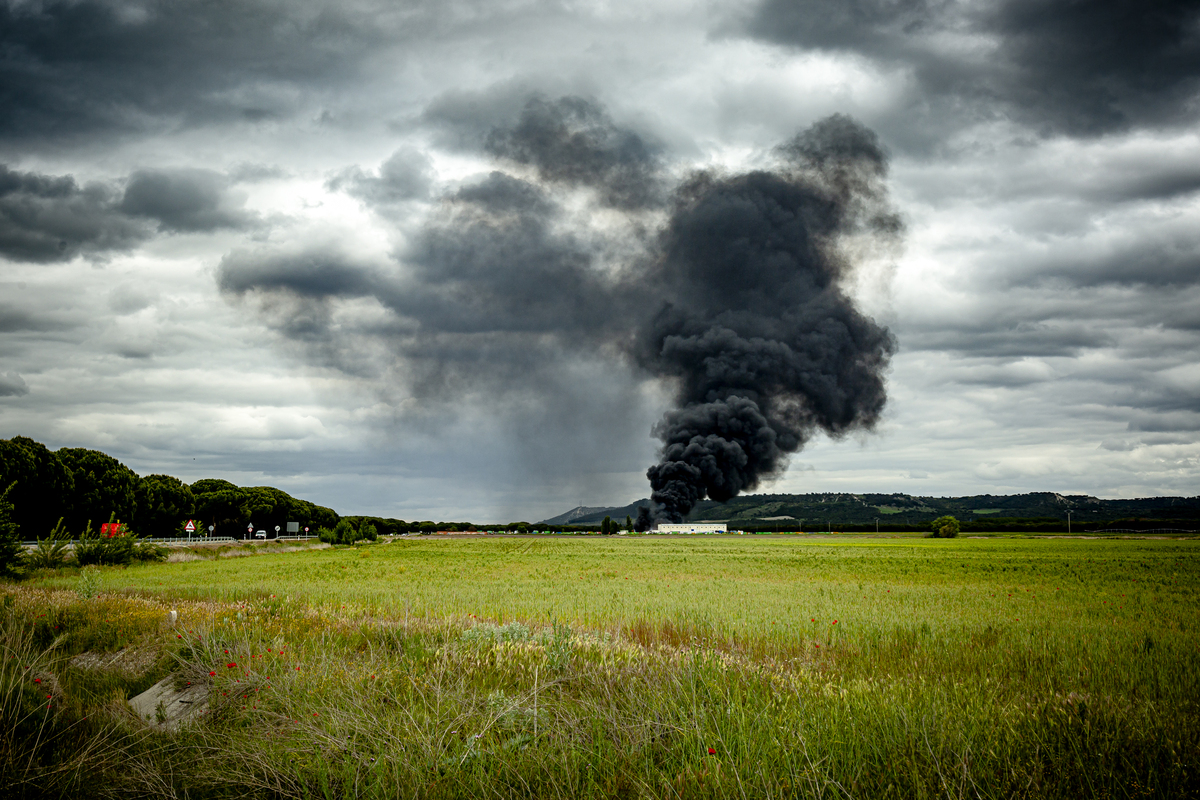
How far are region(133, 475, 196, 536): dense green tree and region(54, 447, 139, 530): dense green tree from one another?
198 inches

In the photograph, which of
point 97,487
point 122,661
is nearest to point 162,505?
point 97,487

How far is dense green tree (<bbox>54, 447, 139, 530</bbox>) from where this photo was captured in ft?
257

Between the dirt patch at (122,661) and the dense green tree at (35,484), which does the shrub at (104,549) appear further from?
the dense green tree at (35,484)

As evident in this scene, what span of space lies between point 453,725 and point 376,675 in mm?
2318

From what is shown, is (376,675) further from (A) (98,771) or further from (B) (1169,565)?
(B) (1169,565)

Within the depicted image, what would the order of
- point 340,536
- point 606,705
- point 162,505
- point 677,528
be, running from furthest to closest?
point 677,528, point 162,505, point 340,536, point 606,705

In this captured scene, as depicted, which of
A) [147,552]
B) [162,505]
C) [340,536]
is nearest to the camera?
[147,552]

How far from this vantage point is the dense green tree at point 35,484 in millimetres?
68750

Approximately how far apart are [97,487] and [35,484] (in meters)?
8.32

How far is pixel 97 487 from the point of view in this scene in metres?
79.8

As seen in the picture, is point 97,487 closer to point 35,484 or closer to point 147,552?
point 35,484

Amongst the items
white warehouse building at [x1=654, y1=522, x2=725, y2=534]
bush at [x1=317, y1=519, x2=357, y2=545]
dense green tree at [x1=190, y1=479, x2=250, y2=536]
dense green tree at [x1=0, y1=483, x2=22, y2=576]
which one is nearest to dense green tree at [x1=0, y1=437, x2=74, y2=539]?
bush at [x1=317, y1=519, x2=357, y2=545]

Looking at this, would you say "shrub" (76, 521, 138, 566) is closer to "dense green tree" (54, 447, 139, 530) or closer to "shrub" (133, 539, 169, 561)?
"shrub" (133, 539, 169, 561)

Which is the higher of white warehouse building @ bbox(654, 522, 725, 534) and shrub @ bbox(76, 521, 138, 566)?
shrub @ bbox(76, 521, 138, 566)
